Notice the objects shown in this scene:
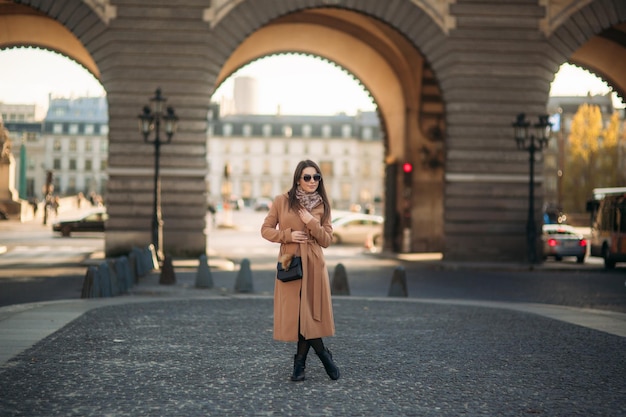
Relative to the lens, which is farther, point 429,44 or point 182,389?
point 429,44

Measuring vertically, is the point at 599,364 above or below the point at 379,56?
below

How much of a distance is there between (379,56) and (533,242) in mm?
10484

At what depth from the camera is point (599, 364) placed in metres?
9.41

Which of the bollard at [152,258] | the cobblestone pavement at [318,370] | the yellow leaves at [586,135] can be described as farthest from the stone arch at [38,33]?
the yellow leaves at [586,135]

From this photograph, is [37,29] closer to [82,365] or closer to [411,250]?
[411,250]

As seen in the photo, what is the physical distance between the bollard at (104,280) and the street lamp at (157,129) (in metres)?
8.67

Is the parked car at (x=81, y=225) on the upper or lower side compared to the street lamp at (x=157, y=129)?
lower

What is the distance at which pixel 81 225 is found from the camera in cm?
4525

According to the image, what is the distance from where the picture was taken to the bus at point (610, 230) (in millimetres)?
29625

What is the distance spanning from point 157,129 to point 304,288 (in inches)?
722

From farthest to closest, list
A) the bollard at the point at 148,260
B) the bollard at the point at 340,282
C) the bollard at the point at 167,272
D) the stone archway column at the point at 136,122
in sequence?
the stone archway column at the point at 136,122 < the bollard at the point at 148,260 < the bollard at the point at 167,272 < the bollard at the point at 340,282

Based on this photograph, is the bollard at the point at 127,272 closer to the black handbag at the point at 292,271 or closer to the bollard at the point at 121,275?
the bollard at the point at 121,275

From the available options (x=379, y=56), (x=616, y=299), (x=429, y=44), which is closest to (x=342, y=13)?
(x=379, y=56)

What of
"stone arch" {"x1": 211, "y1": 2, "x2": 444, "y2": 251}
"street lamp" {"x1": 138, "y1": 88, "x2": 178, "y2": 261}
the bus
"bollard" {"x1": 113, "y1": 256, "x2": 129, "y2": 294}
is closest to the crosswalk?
"street lamp" {"x1": 138, "y1": 88, "x2": 178, "y2": 261}
